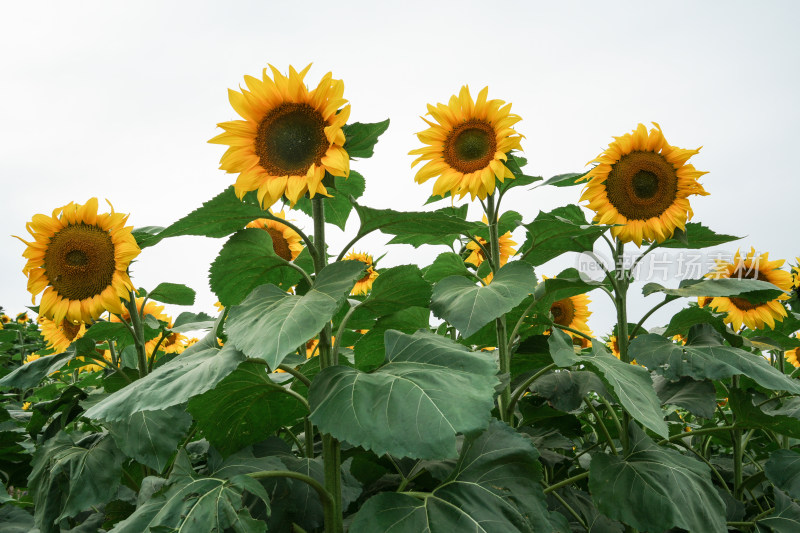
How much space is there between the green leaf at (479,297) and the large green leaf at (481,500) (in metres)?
0.28

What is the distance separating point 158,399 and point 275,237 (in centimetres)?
123

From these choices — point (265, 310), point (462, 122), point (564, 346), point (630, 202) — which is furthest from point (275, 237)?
point (630, 202)

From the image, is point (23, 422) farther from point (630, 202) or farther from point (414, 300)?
point (630, 202)

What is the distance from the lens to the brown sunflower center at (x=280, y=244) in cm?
241

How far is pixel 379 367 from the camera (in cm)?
146

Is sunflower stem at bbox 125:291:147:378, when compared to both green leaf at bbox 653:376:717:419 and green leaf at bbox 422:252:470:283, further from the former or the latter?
green leaf at bbox 653:376:717:419

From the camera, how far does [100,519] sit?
215 cm

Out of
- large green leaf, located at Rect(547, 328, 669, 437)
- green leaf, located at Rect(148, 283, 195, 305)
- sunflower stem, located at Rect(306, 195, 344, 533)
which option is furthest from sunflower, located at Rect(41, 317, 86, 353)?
large green leaf, located at Rect(547, 328, 669, 437)

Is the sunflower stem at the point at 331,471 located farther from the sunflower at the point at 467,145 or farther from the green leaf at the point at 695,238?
the green leaf at the point at 695,238

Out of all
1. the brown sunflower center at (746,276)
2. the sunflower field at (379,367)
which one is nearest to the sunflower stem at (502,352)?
the sunflower field at (379,367)

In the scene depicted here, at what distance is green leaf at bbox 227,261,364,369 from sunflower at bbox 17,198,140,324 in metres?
0.76

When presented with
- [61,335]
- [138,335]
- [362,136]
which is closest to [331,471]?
[362,136]

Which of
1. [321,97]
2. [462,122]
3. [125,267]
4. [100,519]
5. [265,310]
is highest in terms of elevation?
[462,122]

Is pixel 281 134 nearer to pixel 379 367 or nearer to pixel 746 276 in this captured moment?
pixel 379 367
